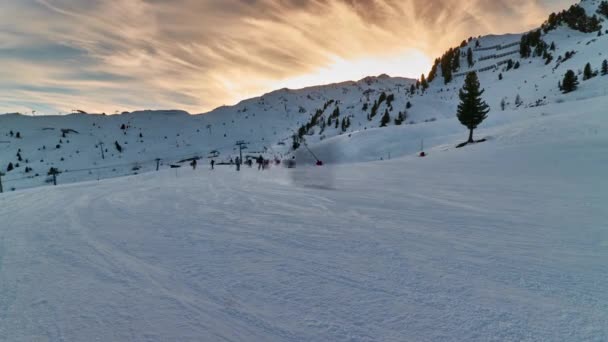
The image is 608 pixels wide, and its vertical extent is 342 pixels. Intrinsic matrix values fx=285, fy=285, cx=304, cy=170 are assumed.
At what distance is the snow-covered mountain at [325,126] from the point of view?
163 feet

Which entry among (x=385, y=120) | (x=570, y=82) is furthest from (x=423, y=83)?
(x=570, y=82)

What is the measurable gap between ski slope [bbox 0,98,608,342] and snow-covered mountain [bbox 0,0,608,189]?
37.5 m

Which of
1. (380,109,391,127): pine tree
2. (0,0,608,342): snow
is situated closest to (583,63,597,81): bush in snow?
(380,109,391,127): pine tree

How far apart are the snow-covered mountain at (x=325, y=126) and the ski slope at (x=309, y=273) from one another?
3750cm

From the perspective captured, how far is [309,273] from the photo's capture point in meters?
→ 3.46

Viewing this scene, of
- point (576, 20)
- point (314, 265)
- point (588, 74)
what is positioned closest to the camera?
point (314, 265)

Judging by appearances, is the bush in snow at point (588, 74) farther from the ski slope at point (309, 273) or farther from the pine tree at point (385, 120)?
the ski slope at point (309, 273)

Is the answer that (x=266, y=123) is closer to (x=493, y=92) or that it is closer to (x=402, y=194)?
(x=493, y=92)

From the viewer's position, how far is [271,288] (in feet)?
10.3

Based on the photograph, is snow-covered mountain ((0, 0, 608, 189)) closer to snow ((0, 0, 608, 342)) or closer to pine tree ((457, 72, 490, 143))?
pine tree ((457, 72, 490, 143))

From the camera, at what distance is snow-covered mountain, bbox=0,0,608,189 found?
163ft

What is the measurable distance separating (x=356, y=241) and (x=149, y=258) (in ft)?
10.1

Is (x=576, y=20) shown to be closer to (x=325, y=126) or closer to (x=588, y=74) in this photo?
(x=588, y=74)

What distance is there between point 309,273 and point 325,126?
108m
